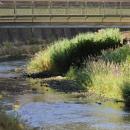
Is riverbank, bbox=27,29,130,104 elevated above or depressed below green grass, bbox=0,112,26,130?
below

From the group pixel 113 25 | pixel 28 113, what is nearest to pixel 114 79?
pixel 28 113

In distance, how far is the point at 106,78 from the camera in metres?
24.9

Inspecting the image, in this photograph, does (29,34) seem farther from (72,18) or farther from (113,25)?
(113,25)

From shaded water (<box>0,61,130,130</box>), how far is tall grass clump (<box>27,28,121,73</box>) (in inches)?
324

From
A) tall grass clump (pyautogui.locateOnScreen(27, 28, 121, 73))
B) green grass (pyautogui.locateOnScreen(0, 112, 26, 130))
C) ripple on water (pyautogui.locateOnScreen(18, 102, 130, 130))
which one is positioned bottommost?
tall grass clump (pyautogui.locateOnScreen(27, 28, 121, 73))

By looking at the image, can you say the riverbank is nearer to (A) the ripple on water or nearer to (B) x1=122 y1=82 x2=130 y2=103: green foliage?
(B) x1=122 y1=82 x2=130 y2=103: green foliage

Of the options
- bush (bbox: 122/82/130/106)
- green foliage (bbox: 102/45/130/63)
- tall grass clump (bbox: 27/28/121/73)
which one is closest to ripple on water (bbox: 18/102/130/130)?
bush (bbox: 122/82/130/106)

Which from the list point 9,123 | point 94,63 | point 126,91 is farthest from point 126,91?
point 9,123

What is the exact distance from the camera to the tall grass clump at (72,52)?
3378cm

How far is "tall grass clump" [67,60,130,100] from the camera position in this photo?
23569 millimetres

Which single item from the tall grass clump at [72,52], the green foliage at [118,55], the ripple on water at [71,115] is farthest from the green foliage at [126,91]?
the tall grass clump at [72,52]

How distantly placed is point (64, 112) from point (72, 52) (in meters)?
14.3

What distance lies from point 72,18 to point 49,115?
120 feet

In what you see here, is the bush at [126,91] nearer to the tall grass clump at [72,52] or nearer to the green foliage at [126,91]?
the green foliage at [126,91]
